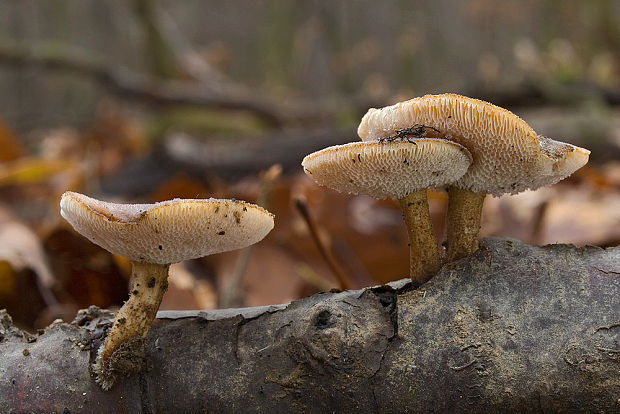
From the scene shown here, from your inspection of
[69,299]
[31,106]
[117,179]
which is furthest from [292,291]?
[31,106]

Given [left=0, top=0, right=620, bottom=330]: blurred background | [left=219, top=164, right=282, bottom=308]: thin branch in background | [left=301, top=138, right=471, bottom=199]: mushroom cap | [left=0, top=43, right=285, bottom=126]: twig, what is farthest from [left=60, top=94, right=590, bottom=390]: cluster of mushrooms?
[left=0, top=43, right=285, bottom=126]: twig

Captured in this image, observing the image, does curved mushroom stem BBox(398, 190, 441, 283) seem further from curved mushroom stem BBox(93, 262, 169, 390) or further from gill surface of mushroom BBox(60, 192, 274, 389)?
curved mushroom stem BBox(93, 262, 169, 390)

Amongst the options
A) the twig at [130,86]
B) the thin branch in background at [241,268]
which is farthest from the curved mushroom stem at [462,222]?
the twig at [130,86]

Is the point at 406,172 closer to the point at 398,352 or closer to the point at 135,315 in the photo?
the point at 398,352

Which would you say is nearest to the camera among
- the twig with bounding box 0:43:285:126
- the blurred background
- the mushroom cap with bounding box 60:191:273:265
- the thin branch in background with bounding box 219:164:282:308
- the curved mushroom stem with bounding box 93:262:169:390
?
the mushroom cap with bounding box 60:191:273:265

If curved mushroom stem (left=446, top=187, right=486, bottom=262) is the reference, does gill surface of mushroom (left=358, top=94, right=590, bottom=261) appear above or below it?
above

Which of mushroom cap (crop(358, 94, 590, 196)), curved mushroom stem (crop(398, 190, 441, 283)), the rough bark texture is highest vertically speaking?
mushroom cap (crop(358, 94, 590, 196))

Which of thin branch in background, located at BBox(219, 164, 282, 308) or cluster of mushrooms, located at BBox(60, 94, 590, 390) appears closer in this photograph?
cluster of mushrooms, located at BBox(60, 94, 590, 390)
